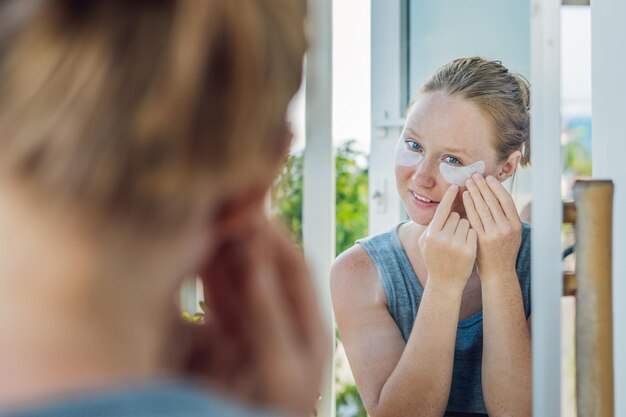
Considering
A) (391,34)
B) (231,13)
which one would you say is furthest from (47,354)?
(391,34)

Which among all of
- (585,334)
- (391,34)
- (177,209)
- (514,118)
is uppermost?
(391,34)

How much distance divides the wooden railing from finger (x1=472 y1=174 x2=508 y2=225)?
1.08 feet

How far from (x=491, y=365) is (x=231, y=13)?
3.04 feet

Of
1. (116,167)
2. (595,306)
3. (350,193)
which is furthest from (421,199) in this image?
(350,193)

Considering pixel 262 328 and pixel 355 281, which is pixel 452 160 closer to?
pixel 355 281

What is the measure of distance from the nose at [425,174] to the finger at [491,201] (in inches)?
2.8

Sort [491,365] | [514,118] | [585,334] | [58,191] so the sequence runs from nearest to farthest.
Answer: [58,191] < [585,334] < [491,365] < [514,118]

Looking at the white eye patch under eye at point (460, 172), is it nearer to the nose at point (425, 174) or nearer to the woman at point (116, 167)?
the nose at point (425, 174)

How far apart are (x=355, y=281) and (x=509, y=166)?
0.31 m

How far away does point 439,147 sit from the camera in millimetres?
1241

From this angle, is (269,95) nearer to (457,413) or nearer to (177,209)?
(177,209)

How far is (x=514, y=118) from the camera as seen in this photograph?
1.28m

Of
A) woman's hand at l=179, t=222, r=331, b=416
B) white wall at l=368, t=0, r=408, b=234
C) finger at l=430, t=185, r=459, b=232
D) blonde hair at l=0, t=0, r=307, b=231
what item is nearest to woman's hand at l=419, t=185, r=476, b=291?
finger at l=430, t=185, r=459, b=232

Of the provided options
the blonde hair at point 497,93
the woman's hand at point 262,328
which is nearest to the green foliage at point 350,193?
the blonde hair at point 497,93
